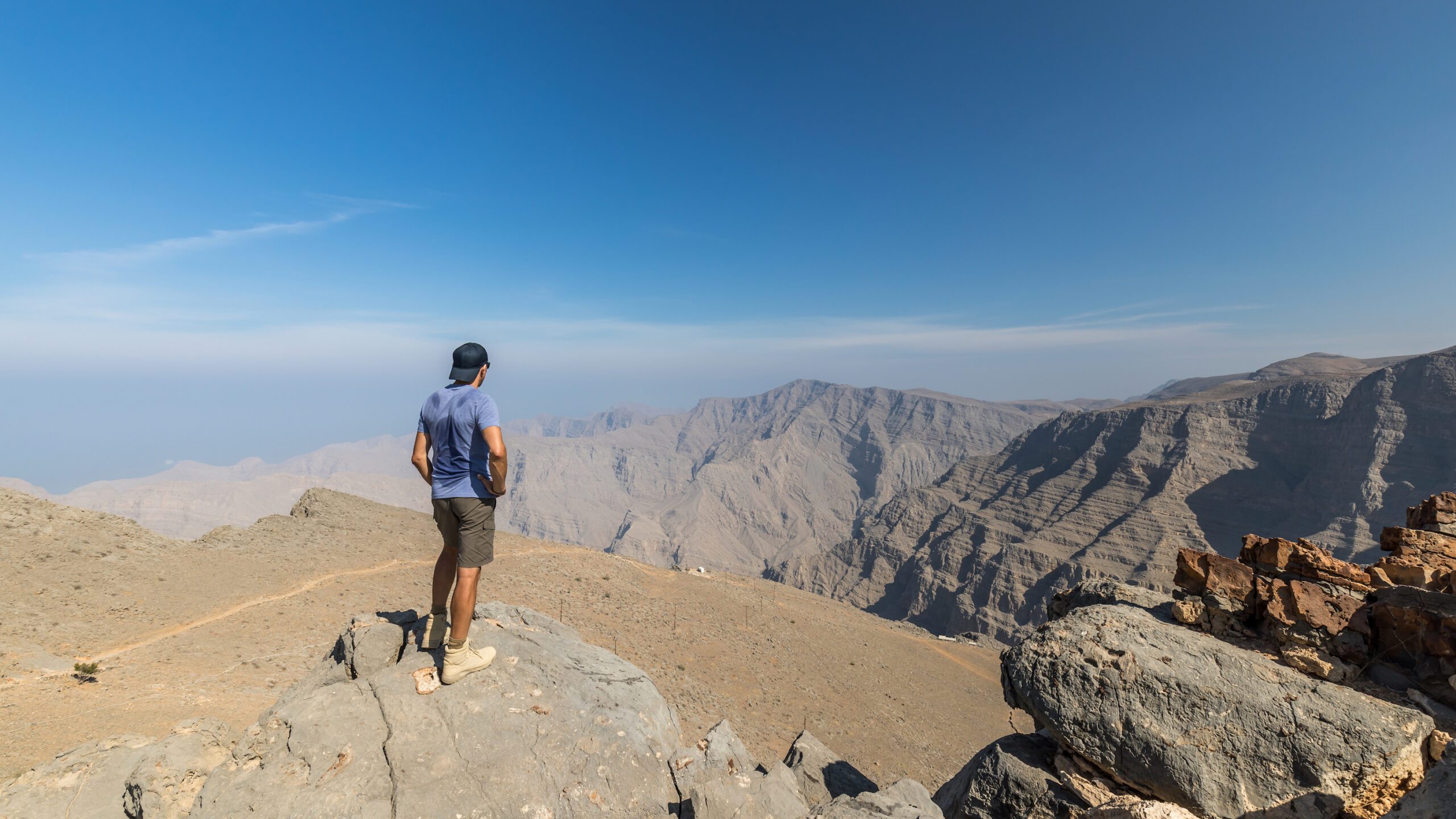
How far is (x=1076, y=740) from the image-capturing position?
6797 mm

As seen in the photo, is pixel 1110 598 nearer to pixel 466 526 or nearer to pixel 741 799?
pixel 741 799

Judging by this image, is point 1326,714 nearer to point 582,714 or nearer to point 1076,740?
point 1076,740

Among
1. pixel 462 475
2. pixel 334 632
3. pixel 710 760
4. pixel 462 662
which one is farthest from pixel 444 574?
pixel 334 632

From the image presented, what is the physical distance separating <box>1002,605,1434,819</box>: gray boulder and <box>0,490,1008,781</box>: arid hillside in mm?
10890

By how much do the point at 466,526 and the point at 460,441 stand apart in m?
0.91

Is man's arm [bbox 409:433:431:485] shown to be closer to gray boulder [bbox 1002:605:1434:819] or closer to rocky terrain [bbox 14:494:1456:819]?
rocky terrain [bbox 14:494:1456:819]

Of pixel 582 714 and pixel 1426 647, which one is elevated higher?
pixel 1426 647

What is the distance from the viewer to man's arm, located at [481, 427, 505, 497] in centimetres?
546

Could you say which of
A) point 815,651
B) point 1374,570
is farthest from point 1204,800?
point 815,651

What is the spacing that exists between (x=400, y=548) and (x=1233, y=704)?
1089 inches

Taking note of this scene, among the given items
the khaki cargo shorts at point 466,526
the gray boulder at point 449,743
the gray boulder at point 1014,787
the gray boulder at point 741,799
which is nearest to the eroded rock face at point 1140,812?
the gray boulder at point 1014,787

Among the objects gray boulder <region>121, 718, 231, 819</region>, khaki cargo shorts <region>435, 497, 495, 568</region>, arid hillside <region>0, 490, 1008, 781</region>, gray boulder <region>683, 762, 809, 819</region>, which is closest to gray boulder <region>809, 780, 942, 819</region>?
gray boulder <region>683, 762, 809, 819</region>

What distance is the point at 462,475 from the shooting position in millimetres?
5617

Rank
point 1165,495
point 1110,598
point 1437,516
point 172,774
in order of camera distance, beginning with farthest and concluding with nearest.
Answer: point 1165,495 < point 1110,598 < point 1437,516 < point 172,774
